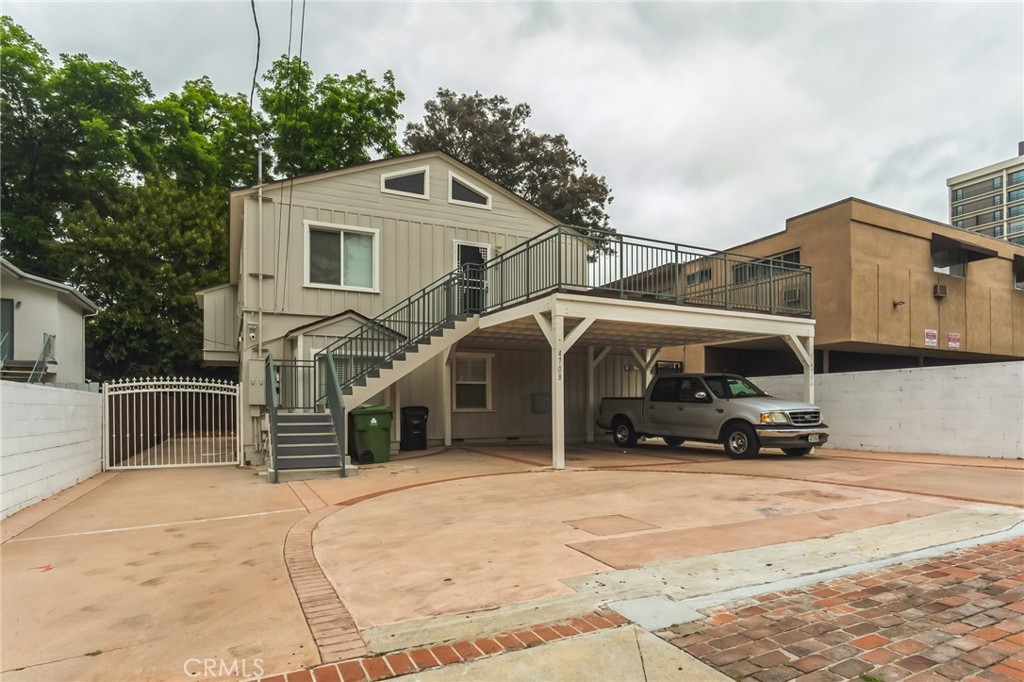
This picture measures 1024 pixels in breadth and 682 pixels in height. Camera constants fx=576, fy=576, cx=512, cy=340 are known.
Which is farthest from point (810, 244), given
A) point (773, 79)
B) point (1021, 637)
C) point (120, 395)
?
point (120, 395)

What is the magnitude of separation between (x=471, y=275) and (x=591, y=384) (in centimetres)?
463

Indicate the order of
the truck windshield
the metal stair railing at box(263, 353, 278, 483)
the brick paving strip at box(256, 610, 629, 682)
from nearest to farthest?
1. the brick paving strip at box(256, 610, 629, 682)
2. the metal stair railing at box(263, 353, 278, 483)
3. the truck windshield

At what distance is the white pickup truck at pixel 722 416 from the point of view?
460 inches

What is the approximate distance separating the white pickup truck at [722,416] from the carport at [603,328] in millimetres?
1281

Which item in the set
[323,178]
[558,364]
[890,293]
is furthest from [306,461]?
[890,293]

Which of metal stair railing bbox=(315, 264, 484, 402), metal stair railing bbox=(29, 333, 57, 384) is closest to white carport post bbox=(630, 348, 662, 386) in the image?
metal stair railing bbox=(315, 264, 484, 402)

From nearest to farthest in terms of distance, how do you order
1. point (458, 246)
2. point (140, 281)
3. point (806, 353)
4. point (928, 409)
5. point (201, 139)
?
point (928, 409) → point (806, 353) → point (458, 246) → point (140, 281) → point (201, 139)

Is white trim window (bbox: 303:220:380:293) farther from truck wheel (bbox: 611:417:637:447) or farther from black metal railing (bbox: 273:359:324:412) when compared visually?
truck wheel (bbox: 611:417:637:447)

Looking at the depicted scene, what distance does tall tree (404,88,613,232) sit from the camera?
100ft

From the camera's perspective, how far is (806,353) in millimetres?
13812

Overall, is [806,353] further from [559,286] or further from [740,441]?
[559,286]

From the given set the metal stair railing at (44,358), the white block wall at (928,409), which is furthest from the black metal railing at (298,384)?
the white block wall at (928,409)

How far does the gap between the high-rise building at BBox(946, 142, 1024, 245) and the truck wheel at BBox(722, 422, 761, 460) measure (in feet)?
388

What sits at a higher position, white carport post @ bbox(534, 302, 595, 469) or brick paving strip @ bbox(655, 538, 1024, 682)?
white carport post @ bbox(534, 302, 595, 469)
